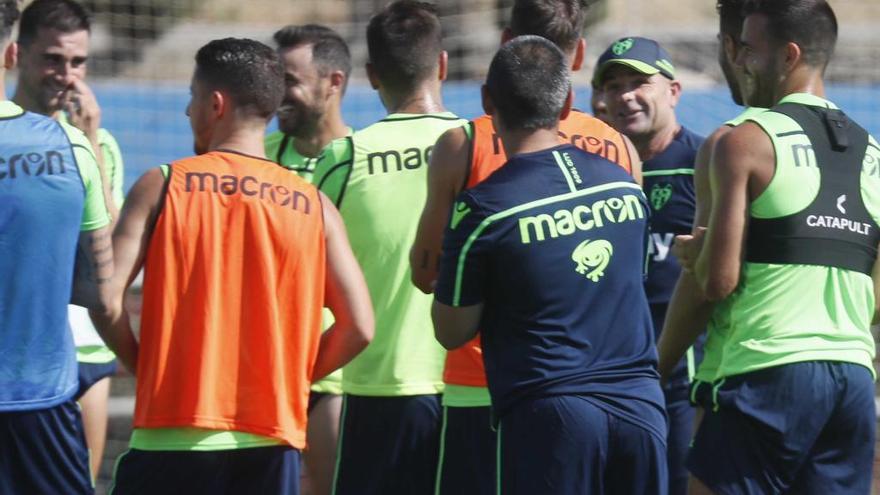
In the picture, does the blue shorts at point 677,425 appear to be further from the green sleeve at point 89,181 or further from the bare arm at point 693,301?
the green sleeve at point 89,181

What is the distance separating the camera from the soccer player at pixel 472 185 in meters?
5.32

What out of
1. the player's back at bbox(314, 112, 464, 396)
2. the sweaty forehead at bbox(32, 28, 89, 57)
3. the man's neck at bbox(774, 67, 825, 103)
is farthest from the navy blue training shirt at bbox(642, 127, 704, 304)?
the sweaty forehead at bbox(32, 28, 89, 57)

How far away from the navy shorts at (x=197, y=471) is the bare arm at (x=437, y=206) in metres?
0.85

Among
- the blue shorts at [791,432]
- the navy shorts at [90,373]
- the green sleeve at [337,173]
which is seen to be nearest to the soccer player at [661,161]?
the green sleeve at [337,173]

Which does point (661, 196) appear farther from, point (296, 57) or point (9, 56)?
point (9, 56)

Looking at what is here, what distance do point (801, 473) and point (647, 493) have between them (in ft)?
2.01

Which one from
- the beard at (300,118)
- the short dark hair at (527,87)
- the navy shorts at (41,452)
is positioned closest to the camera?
the short dark hair at (527,87)

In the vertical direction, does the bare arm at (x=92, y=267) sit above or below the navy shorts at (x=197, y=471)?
above

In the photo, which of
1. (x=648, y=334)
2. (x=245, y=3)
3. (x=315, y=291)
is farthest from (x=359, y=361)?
(x=245, y=3)

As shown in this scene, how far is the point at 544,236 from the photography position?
4.63 meters

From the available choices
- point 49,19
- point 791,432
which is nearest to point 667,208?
point 791,432

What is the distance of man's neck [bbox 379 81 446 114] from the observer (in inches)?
240

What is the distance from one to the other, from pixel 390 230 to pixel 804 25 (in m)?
1.76

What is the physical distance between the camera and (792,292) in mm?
5000
